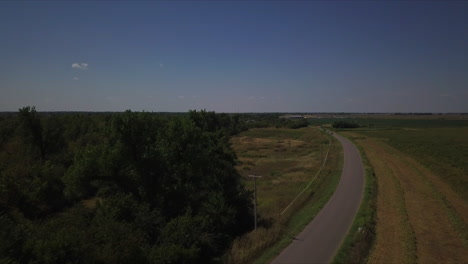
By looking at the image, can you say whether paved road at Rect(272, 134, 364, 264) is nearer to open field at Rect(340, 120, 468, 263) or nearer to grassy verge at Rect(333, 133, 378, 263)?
grassy verge at Rect(333, 133, 378, 263)

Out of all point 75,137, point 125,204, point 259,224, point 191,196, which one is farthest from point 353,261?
point 75,137

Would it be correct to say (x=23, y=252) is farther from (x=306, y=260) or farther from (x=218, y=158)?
(x=218, y=158)

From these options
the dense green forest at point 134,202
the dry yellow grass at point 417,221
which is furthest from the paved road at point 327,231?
the dense green forest at point 134,202

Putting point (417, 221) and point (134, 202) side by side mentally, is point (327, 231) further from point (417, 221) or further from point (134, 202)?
point (134, 202)

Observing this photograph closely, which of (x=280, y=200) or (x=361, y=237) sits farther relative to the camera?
(x=280, y=200)

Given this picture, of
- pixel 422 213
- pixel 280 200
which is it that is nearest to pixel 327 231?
pixel 280 200

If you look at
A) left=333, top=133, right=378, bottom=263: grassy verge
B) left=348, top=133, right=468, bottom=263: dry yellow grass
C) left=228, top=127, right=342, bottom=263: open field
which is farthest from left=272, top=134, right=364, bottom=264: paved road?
left=348, top=133, right=468, bottom=263: dry yellow grass

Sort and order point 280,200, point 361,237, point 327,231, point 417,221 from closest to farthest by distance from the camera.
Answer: point 361,237
point 327,231
point 417,221
point 280,200
